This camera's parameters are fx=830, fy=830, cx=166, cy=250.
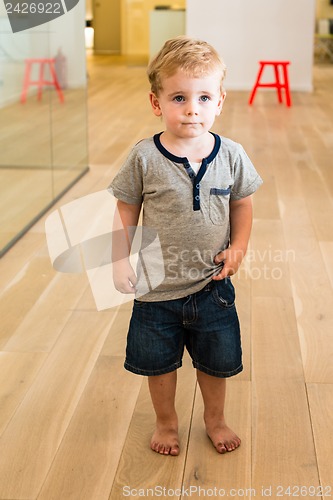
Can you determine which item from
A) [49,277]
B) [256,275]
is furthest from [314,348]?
[49,277]

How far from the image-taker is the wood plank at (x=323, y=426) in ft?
6.06

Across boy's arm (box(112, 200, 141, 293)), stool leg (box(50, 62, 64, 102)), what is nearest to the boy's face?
boy's arm (box(112, 200, 141, 293))

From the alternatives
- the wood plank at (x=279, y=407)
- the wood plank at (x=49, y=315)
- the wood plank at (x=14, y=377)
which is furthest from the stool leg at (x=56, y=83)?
the wood plank at (x=14, y=377)

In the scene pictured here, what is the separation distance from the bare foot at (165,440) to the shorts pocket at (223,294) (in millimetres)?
350

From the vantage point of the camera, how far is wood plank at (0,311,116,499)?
1.85 m

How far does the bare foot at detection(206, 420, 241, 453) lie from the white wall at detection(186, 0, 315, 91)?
8.97m

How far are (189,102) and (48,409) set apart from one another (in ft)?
3.02

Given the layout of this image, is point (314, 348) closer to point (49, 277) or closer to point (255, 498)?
point (255, 498)

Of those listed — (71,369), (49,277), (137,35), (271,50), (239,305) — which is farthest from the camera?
(137,35)

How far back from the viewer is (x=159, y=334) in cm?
185

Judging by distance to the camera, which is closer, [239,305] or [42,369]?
[42,369]

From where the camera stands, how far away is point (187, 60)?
65.9 inches

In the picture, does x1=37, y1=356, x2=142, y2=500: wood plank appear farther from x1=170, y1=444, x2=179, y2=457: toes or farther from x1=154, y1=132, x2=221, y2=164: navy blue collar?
x1=154, y1=132, x2=221, y2=164: navy blue collar

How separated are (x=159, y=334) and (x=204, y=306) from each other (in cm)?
12
